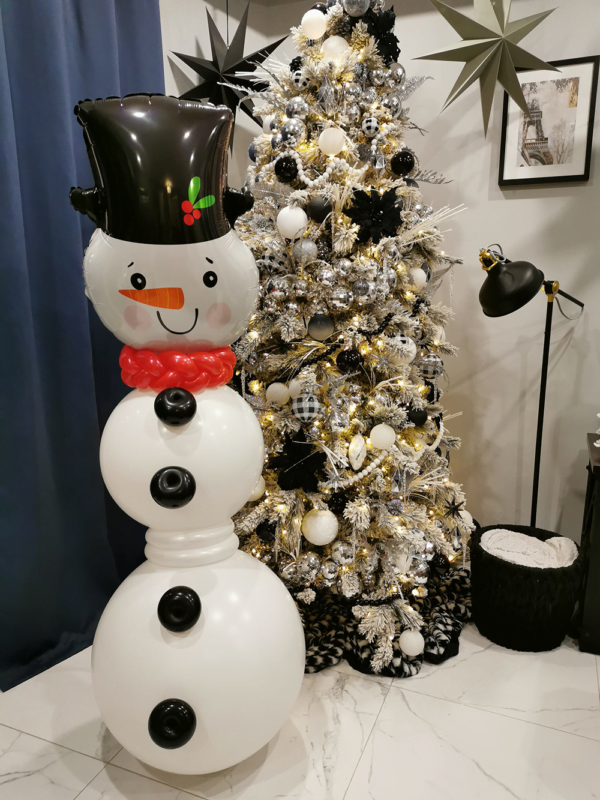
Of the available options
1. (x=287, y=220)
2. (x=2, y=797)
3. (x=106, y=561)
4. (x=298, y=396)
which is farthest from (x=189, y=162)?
(x=2, y=797)

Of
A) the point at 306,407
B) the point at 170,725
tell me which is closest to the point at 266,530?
the point at 306,407

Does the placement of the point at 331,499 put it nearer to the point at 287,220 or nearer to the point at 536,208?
the point at 287,220

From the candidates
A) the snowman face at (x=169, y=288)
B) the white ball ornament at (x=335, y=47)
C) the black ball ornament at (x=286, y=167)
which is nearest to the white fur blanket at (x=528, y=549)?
the snowman face at (x=169, y=288)

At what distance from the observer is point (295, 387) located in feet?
4.66

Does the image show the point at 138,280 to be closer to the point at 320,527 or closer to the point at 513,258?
the point at 320,527

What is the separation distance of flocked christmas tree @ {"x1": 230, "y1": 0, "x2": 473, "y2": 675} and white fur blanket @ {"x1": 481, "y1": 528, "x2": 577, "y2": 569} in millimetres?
233

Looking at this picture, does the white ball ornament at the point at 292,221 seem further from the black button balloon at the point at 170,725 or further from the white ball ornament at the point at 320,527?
the black button balloon at the point at 170,725

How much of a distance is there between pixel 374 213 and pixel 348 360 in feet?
1.24

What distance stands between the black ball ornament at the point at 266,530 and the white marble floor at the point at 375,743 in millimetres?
392

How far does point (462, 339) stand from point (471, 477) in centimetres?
54

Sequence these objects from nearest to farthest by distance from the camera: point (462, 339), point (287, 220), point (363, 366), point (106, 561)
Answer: point (287, 220), point (363, 366), point (106, 561), point (462, 339)

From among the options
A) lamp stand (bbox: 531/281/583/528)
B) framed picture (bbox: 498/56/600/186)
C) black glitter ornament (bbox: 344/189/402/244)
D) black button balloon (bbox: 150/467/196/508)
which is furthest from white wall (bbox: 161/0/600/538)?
black button balloon (bbox: 150/467/196/508)

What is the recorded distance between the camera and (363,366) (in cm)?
147

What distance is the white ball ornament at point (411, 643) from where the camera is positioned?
1470 mm
